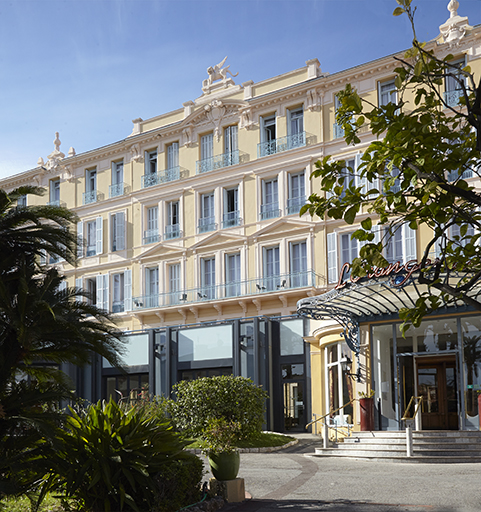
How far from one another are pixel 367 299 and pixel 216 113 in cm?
1598

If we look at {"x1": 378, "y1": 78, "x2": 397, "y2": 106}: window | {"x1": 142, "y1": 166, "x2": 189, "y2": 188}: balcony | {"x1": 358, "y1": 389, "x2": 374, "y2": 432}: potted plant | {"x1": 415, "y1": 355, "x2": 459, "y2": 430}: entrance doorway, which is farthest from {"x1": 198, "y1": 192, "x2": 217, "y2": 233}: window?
{"x1": 415, "y1": 355, "x2": 459, "y2": 430}: entrance doorway

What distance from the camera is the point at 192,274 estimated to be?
3008 cm

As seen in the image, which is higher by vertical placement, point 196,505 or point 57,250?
point 57,250

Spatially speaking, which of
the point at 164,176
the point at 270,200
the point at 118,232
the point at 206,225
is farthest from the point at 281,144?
the point at 118,232

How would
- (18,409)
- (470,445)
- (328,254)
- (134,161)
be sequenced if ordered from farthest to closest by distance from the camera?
(134,161) < (328,254) < (470,445) < (18,409)

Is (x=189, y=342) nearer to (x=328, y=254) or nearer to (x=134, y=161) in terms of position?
(x=328, y=254)

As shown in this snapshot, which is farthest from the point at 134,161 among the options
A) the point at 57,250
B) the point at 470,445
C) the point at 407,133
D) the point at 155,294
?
the point at 407,133

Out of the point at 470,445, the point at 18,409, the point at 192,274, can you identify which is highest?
the point at 192,274

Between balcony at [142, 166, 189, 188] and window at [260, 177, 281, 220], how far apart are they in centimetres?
445

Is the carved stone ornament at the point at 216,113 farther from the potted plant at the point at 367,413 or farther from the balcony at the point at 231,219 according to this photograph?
the potted plant at the point at 367,413

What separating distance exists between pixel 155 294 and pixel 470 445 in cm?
1852

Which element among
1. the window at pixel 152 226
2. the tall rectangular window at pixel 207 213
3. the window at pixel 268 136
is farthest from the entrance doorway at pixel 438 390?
the window at pixel 152 226

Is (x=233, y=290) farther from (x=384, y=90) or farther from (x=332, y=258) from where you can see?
(x=384, y=90)

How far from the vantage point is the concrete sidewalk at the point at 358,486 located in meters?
8.96
